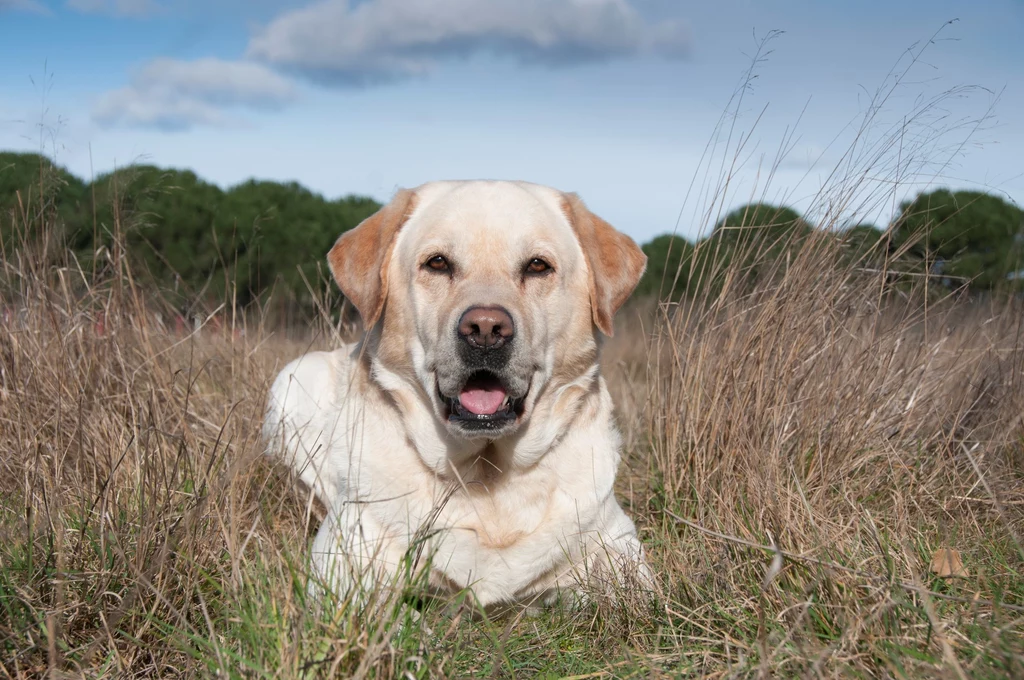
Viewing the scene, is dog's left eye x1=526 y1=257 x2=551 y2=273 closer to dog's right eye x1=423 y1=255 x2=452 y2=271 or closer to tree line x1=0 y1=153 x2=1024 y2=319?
dog's right eye x1=423 y1=255 x2=452 y2=271

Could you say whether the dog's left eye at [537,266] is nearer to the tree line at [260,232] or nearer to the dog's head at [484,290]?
the dog's head at [484,290]

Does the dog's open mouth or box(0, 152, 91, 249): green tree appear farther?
box(0, 152, 91, 249): green tree

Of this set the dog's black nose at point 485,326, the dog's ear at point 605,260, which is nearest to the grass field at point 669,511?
the dog's ear at point 605,260

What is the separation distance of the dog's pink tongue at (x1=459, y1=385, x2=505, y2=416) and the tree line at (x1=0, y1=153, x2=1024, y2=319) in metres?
1.20

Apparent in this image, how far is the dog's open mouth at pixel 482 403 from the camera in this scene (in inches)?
112

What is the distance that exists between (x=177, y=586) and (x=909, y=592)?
2.06 m

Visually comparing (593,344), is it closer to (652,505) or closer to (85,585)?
(652,505)

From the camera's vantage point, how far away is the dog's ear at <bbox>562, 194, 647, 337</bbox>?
3.19m

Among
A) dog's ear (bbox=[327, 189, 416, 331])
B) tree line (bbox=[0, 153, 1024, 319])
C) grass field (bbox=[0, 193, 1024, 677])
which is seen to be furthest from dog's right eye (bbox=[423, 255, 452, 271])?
tree line (bbox=[0, 153, 1024, 319])

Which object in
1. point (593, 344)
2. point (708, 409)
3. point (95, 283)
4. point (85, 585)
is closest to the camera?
point (85, 585)

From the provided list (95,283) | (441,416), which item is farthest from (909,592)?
(95,283)

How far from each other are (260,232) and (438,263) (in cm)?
662

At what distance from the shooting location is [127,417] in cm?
372

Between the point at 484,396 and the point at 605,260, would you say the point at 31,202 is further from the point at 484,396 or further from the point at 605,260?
the point at 605,260
